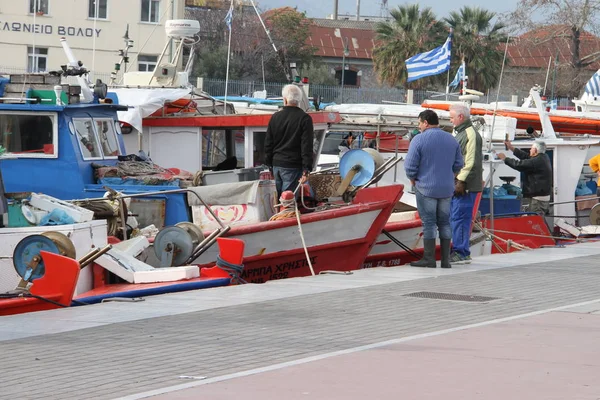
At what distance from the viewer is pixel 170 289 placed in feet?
35.1

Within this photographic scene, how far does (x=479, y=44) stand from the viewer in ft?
176

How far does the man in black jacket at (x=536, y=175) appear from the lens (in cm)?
1880

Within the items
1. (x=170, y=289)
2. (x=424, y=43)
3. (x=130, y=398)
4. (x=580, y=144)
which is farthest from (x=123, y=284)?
(x=424, y=43)

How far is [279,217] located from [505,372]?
669 cm

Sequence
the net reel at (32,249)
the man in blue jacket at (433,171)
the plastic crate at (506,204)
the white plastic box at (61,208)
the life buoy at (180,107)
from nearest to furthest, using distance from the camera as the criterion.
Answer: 1. the net reel at (32,249)
2. the white plastic box at (61,208)
3. the man in blue jacket at (433,171)
4. the life buoy at (180,107)
5. the plastic crate at (506,204)

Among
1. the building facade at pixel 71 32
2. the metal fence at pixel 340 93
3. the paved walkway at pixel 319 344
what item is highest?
the building facade at pixel 71 32

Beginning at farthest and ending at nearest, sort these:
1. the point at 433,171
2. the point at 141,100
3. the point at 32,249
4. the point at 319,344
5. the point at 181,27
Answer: the point at 181,27
the point at 141,100
the point at 433,171
the point at 32,249
the point at 319,344

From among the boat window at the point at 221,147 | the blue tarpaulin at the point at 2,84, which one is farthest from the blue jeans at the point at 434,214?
the blue tarpaulin at the point at 2,84

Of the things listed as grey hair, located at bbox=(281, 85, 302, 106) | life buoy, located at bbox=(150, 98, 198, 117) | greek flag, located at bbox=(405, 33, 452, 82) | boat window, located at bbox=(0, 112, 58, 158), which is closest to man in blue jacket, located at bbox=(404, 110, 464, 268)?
grey hair, located at bbox=(281, 85, 302, 106)

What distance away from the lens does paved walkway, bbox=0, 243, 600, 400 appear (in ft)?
20.5

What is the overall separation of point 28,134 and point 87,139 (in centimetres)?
75

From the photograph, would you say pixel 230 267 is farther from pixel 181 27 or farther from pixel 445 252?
pixel 181 27

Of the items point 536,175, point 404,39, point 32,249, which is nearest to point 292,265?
point 32,249

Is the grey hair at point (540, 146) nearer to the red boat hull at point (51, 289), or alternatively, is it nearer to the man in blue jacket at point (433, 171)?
the man in blue jacket at point (433, 171)
